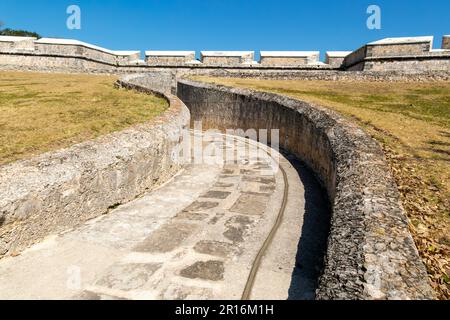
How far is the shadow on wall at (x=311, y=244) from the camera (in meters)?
4.57

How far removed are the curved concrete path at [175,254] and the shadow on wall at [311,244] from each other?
28 millimetres

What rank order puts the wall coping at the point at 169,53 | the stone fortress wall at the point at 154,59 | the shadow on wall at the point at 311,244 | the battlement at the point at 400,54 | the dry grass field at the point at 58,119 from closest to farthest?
the shadow on wall at the point at 311,244 < the dry grass field at the point at 58,119 < the battlement at the point at 400,54 < the stone fortress wall at the point at 154,59 < the wall coping at the point at 169,53

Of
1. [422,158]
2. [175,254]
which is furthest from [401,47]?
[175,254]

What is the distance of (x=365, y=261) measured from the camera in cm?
328

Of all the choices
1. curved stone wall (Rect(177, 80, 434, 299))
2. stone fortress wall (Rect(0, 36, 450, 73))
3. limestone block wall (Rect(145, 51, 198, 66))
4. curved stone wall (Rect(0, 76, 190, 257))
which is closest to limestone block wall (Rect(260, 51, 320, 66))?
stone fortress wall (Rect(0, 36, 450, 73))

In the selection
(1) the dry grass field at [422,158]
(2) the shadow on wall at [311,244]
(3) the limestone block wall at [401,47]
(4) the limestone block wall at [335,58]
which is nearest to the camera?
(1) the dry grass field at [422,158]

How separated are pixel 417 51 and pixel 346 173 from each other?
35.1 m

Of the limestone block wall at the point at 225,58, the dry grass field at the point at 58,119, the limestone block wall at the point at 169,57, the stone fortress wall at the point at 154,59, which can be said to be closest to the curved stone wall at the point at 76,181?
the dry grass field at the point at 58,119

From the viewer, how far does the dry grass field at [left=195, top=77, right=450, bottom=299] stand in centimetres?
402

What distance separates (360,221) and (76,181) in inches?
187

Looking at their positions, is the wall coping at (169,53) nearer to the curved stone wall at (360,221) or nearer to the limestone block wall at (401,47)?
the limestone block wall at (401,47)

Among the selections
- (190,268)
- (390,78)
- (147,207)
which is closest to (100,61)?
(390,78)

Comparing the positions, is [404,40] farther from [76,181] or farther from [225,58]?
[76,181]

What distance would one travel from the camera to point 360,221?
13.6 feet
